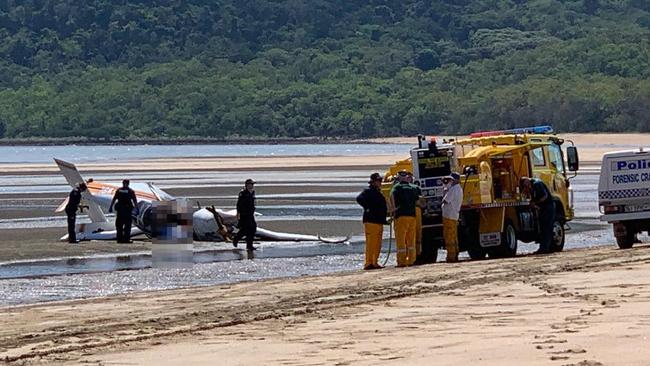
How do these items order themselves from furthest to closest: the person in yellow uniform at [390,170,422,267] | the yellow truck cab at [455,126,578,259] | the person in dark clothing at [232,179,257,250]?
the person in dark clothing at [232,179,257,250] < the yellow truck cab at [455,126,578,259] < the person in yellow uniform at [390,170,422,267]

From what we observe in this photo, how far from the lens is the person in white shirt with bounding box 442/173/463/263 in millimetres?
22406

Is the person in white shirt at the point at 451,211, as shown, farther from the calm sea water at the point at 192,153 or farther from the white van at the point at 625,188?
the calm sea water at the point at 192,153

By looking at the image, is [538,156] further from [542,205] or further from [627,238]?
[627,238]

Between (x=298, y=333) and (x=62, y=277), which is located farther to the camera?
(x=62, y=277)

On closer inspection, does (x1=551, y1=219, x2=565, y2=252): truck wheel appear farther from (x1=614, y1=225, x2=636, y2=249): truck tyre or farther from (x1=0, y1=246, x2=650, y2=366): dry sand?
(x1=0, y1=246, x2=650, y2=366): dry sand

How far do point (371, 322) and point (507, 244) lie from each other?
9.51 metres

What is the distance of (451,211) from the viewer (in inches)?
893

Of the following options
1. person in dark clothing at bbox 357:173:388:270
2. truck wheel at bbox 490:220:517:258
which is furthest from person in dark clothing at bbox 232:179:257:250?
truck wheel at bbox 490:220:517:258

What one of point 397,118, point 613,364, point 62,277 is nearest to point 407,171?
point 62,277

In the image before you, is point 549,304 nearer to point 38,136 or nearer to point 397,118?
point 397,118

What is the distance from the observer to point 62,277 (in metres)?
23.7

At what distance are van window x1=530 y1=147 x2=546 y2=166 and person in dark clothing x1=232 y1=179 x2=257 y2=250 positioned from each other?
5.83 meters

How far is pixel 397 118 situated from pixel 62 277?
14154 cm

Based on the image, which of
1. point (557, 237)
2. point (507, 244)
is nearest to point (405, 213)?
point (507, 244)
